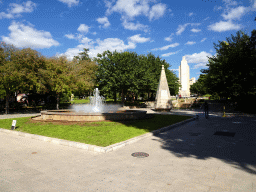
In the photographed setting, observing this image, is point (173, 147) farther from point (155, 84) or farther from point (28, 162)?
point (155, 84)

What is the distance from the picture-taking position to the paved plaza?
3969mm

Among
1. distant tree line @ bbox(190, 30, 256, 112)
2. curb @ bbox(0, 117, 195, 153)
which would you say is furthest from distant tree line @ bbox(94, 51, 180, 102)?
curb @ bbox(0, 117, 195, 153)

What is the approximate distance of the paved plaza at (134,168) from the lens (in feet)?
13.0

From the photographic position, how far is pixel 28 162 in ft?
18.3

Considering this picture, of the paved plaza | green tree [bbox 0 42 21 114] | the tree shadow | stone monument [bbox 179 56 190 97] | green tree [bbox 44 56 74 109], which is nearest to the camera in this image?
the paved plaza

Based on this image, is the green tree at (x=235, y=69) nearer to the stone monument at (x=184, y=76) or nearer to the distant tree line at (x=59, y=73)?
the distant tree line at (x=59, y=73)

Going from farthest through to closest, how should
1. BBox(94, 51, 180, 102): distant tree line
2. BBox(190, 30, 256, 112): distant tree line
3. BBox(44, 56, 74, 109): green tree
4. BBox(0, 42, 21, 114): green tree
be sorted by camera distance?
1. BBox(94, 51, 180, 102): distant tree line
2. BBox(44, 56, 74, 109): green tree
3. BBox(190, 30, 256, 112): distant tree line
4. BBox(0, 42, 21, 114): green tree

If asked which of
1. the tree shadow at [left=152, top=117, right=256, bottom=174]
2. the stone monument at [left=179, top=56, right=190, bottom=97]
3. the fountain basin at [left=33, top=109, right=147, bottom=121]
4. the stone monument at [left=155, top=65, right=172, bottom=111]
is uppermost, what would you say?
the stone monument at [left=179, top=56, right=190, bottom=97]

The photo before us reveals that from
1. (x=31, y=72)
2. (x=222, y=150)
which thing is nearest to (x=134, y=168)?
(x=222, y=150)

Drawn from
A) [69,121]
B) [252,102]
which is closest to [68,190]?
[69,121]

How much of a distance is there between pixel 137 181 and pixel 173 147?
3270mm

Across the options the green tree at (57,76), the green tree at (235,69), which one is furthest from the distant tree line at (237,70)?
the green tree at (57,76)

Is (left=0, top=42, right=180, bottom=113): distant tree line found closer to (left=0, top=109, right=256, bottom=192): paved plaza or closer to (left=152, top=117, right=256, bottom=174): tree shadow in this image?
(left=0, top=109, right=256, bottom=192): paved plaza

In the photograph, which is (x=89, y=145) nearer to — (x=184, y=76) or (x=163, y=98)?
(x=163, y=98)
